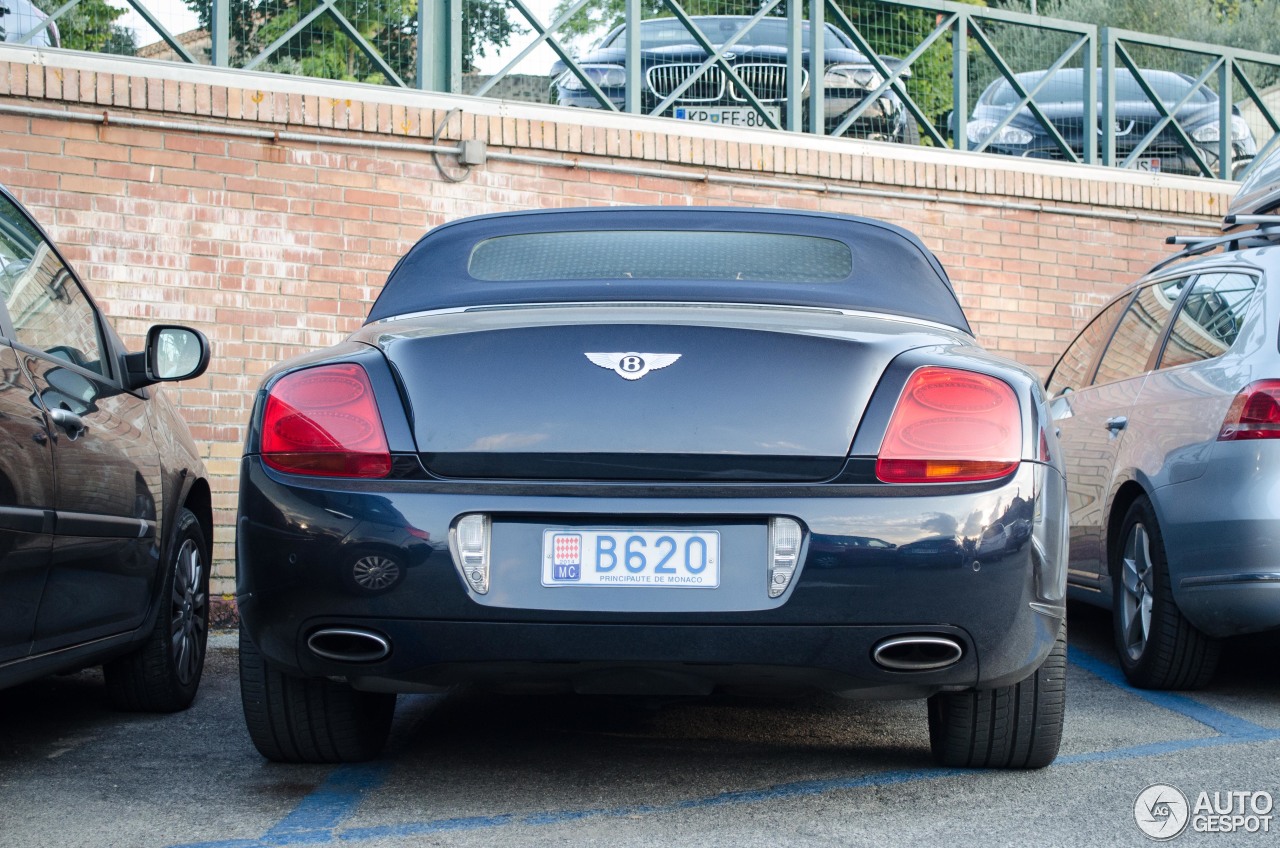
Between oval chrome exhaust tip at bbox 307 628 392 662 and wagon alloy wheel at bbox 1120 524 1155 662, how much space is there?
3114 millimetres

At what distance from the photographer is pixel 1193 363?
5090mm

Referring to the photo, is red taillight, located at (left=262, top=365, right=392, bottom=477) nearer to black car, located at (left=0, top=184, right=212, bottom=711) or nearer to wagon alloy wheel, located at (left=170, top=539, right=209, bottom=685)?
black car, located at (left=0, top=184, right=212, bottom=711)

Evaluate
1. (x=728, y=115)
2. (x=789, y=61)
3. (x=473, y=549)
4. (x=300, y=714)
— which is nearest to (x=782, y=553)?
(x=473, y=549)

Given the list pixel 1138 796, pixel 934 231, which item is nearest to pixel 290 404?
pixel 1138 796

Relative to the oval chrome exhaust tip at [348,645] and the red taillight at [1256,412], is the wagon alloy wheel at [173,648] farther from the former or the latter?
the red taillight at [1256,412]

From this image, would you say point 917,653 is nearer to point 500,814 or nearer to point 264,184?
point 500,814

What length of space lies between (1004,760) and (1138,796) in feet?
1.05

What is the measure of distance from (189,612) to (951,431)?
2987 millimetres

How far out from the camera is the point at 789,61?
9273mm

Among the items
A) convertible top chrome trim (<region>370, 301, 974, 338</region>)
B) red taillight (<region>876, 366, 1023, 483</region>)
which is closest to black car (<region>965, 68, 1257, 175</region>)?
convertible top chrome trim (<region>370, 301, 974, 338</region>)

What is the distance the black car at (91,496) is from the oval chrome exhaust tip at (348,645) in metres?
0.75

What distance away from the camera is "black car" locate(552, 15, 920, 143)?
8.73 m

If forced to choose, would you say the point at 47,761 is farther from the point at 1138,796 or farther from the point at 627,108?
the point at 627,108

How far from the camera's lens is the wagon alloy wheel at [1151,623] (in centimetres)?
501
